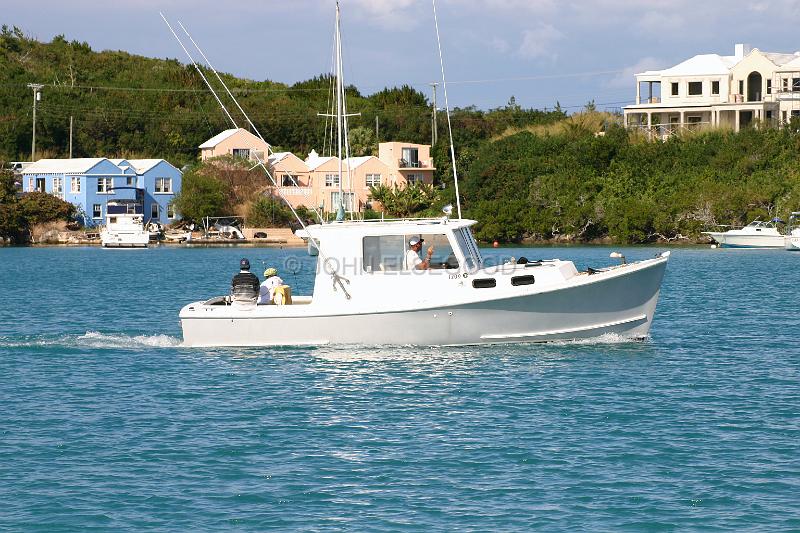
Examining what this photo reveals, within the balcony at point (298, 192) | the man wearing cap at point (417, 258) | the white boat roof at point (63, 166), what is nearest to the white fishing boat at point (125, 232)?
the white boat roof at point (63, 166)

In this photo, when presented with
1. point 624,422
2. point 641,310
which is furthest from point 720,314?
point 624,422

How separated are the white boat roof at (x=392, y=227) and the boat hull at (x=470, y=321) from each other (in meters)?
1.68

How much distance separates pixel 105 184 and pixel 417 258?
260 ft

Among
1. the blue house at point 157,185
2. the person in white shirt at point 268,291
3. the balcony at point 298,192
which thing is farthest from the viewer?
the balcony at point 298,192

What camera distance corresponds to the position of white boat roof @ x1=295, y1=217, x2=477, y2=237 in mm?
24578

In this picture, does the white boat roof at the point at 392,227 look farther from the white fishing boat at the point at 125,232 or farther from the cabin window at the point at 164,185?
the cabin window at the point at 164,185

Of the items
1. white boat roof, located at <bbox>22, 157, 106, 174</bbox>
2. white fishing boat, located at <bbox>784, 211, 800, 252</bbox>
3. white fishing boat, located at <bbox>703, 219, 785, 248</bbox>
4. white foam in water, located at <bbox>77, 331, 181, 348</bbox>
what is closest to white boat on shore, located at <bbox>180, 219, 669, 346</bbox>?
white foam in water, located at <bbox>77, 331, 181, 348</bbox>

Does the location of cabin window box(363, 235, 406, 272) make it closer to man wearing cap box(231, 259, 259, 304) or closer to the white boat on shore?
the white boat on shore

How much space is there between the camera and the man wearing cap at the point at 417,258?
24.4 meters

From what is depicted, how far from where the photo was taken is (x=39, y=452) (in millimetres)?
17719

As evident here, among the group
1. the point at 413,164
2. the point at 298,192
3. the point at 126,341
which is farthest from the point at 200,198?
the point at 126,341

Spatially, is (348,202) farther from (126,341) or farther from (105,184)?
(105,184)

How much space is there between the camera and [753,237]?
3187 inches

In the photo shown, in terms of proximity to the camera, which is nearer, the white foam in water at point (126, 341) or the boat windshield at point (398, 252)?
the boat windshield at point (398, 252)
